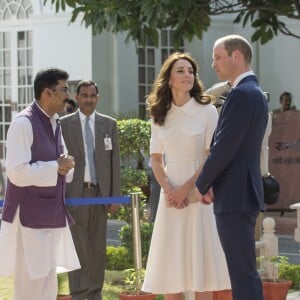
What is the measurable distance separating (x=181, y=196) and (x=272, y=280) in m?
1.85

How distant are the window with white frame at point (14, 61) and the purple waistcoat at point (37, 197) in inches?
572

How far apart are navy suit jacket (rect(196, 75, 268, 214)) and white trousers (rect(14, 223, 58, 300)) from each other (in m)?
1.40

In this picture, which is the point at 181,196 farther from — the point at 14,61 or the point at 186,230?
the point at 14,61

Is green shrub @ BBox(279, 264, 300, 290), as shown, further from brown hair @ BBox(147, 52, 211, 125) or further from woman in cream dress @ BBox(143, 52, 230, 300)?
Answer: brown hair @ BBox(147, 52, 211, 125)

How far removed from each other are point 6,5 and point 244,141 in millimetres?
16153

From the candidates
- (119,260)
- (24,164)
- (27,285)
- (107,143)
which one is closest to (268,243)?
(107,143)

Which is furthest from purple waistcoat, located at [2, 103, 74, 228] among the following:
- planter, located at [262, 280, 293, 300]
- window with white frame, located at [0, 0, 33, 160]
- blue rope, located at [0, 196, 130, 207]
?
window with white frame, located at [0, 0, 33, 160]

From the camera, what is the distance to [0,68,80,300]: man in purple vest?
6.83 meters

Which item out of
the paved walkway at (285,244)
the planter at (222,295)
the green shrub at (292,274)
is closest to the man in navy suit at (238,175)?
the planter at (222,295)

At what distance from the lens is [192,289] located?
733 cm

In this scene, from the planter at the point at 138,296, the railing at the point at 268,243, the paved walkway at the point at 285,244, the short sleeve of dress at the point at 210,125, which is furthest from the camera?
the paved walkway at the point at 285,244

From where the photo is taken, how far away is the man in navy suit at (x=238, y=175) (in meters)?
6.32

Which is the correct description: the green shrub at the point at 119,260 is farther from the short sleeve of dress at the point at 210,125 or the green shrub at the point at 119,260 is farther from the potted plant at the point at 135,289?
the short sleeve of dress at the point at 210,125

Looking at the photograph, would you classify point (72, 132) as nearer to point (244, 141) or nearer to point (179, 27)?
point (179, 27)
